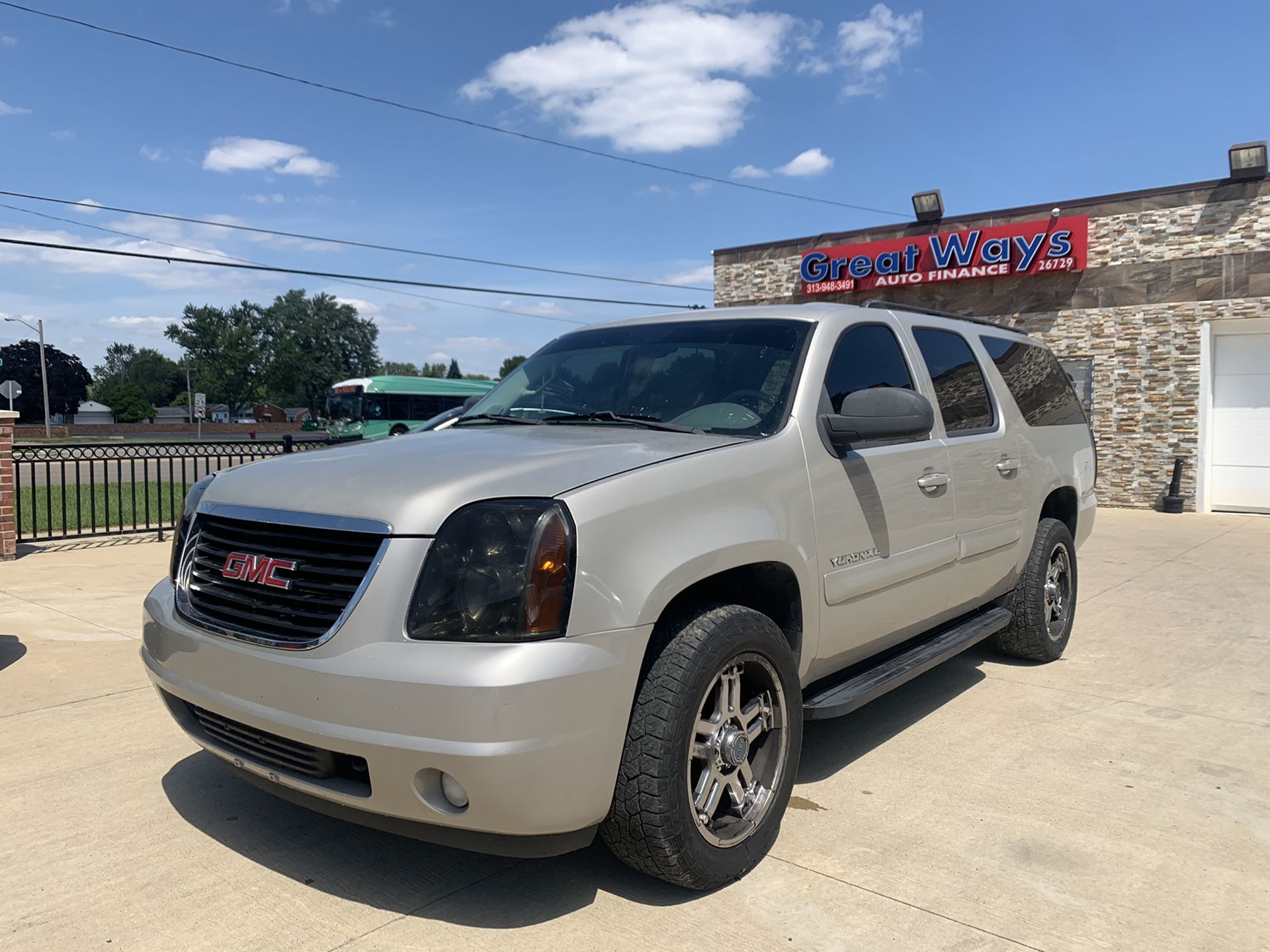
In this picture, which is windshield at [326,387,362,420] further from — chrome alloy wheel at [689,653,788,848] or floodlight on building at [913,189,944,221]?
chrome alloy wheel at [689,653,788,848]

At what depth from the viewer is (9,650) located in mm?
5754

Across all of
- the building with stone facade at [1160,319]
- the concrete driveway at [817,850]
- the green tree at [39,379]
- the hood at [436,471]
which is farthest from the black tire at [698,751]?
the green tree at [39,379]

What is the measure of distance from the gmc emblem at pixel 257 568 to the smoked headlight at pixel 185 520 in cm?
42

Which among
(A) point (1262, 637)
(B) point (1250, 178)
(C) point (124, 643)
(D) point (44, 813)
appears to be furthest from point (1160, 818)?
(B) point (1250, 178)

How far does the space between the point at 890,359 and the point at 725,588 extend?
1631 millimetres

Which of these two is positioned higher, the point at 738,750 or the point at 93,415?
the point at 93,415

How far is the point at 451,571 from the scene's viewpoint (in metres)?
2.49

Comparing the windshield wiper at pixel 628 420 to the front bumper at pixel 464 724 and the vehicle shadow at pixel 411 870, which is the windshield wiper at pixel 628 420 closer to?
the front bumper at pixel 464 724

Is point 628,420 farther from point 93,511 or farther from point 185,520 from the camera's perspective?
point 93,511

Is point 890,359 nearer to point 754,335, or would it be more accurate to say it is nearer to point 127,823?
point 754,335

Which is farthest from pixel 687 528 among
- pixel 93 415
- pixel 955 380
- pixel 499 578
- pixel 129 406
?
pixel 93 415

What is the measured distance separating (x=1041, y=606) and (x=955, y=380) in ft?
5.17

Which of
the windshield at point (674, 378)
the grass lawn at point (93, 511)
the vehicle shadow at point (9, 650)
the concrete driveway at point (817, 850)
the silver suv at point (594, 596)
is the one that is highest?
the windshield at point (674, 378)

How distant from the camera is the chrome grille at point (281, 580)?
2.58 m
